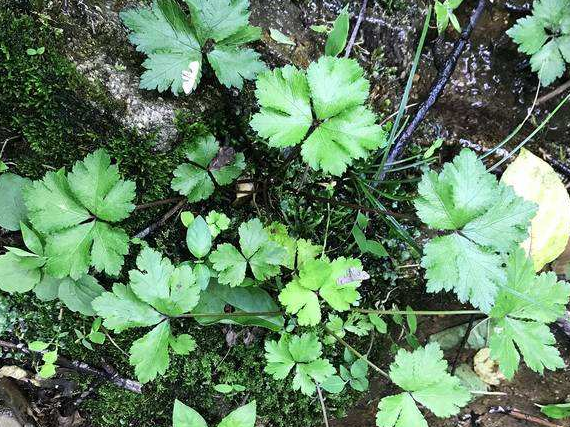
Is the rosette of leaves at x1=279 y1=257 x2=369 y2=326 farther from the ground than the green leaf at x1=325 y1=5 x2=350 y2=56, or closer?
closer

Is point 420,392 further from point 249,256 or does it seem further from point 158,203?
point 158,203

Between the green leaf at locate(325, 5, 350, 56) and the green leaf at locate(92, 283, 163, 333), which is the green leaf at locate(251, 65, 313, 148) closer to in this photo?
the green leaf at locate(325, 5, 350, 56)

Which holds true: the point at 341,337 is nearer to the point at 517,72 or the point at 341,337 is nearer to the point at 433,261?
the point at 433,261

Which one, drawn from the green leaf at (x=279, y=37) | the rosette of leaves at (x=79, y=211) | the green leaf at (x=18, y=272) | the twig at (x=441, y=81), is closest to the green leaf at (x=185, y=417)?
the rosette of leaves at (x=79, y=211)

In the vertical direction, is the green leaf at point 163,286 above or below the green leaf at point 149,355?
above

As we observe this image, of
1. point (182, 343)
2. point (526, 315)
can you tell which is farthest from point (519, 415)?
point (182, 343)

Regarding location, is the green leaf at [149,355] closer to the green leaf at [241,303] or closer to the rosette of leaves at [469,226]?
the green leaf at [241,303]

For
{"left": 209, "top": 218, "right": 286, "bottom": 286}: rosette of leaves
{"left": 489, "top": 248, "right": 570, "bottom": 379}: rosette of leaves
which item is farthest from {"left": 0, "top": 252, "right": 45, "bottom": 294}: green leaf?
{"left": 489, "top": 248, "right": 570, "bottom": 379}: rosette of leaves
